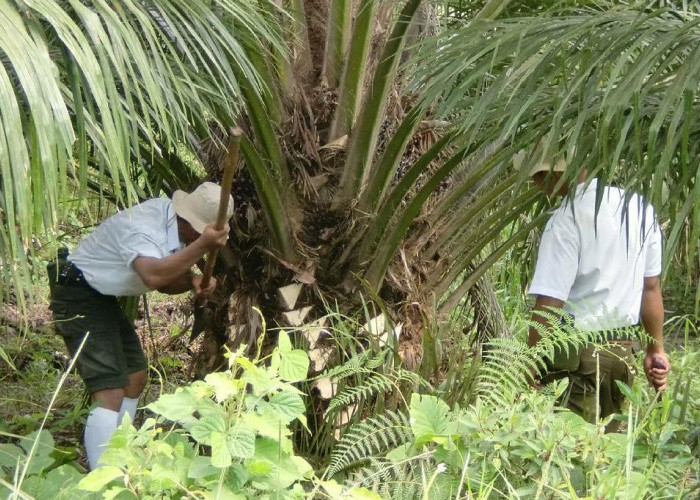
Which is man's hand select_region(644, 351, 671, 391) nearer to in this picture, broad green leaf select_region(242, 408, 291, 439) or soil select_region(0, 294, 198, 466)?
broad green leaf select_region(242, 408, 291, 439)

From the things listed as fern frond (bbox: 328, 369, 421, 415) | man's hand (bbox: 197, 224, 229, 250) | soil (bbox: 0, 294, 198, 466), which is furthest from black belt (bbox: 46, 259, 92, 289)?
fern frond (bbox: 328, 369, 421, 415)

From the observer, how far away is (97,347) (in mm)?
3914

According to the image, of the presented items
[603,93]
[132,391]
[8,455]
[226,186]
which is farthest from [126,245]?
[603,93]

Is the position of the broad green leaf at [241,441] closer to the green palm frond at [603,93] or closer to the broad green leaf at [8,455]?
the broad green leaf at [8,455]

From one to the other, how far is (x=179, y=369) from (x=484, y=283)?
6.58 feet

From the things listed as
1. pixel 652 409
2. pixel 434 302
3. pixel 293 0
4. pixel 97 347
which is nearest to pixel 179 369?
pixel 97 347

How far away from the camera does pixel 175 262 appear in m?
3.62

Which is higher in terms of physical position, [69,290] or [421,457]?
[421,457]

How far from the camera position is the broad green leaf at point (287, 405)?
2.14 metres

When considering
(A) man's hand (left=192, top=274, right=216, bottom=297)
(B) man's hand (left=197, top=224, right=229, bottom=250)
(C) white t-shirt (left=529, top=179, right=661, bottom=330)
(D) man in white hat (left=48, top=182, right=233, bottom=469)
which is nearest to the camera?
(C) white t-shirt (left=529, top=179, right=661, bottom=330)

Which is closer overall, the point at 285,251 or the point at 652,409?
the point at 652,409

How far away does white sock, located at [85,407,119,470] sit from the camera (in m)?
3.75

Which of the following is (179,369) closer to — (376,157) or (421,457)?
(376,157)

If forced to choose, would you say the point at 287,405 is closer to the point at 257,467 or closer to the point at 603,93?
the point at 257,467
